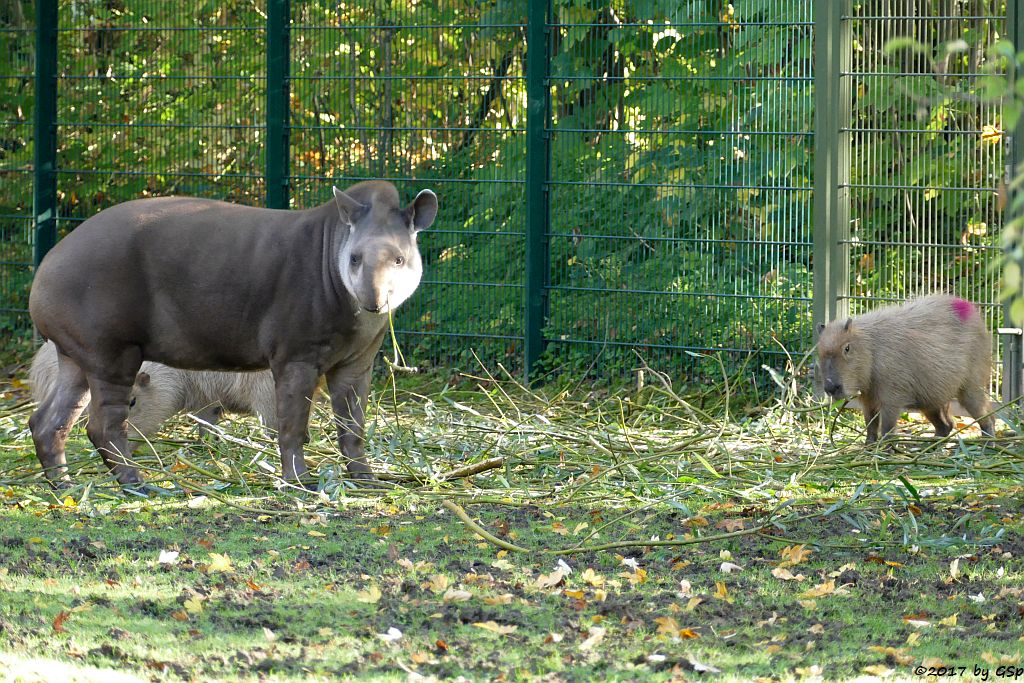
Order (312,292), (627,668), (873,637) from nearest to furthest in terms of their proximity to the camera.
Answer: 1. (627,668)
2. (873,637)
3. (312,292)

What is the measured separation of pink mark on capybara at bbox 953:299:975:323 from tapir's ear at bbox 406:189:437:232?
307 centimetres

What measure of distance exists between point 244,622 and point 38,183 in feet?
22.7

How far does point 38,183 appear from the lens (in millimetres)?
10102

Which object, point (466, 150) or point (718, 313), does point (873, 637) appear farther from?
point (466, 150)

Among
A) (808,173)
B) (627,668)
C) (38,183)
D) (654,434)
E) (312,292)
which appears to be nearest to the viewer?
(627,668)

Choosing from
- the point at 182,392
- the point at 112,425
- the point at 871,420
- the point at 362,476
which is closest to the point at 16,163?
the point at 182,392

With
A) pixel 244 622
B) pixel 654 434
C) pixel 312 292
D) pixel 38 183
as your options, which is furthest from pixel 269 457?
pixel 38 183

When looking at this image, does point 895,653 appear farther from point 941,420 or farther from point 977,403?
point 977,403

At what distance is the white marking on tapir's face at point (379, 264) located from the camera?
5.77 metres

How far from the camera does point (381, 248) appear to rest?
19.2 feet

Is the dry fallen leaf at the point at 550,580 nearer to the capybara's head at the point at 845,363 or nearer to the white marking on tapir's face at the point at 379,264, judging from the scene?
the white marking on tapir's face at the point at 379,264

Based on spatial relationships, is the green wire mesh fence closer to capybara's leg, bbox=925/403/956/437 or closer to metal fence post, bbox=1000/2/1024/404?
metal fence post, bbox=1000/2/1024/404

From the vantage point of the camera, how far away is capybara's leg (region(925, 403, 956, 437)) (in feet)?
24.1

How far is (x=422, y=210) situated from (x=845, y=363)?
2463 millimetres
